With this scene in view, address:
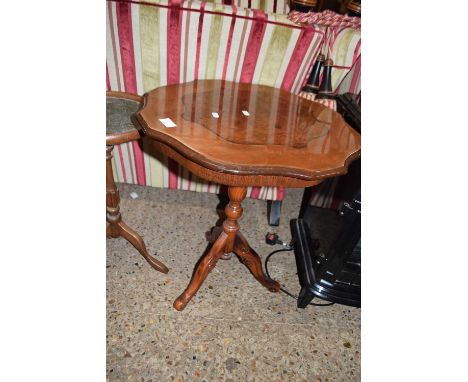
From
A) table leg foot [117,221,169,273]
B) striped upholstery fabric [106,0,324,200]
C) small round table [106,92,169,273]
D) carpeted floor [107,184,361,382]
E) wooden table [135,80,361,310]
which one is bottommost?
carpeted floor [107,184,361,382]

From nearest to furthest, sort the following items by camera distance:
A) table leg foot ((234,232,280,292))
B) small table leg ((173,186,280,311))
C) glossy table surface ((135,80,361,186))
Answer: glossy table surface ((135,80,361,186)) < small table leg ((173,186,280,311)) < table leg foot ((234,232,280,292))

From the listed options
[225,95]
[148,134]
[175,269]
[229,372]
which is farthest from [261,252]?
[148,134]

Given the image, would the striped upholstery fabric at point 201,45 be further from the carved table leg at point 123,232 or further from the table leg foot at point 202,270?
the table leg foot at point 202,270

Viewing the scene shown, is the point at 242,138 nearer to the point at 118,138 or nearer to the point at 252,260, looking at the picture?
the point at 118,138

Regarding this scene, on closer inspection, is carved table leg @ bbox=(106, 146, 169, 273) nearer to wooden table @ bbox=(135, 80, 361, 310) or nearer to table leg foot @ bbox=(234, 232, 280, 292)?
wooden table @ bbox=(135, 80, 361, 310)

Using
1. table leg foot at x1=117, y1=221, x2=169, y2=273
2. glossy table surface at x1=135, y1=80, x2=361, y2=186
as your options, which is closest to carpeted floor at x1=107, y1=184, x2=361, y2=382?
table leg foot at x1=117, y1=221, x2=169, y2=273

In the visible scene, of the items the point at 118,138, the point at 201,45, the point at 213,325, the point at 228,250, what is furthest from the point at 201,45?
the point at 213,325

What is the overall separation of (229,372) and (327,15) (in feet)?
6.15

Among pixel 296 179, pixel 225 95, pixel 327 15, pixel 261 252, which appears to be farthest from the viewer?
pixel 327 15

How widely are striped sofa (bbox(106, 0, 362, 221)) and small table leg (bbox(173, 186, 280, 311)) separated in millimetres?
652

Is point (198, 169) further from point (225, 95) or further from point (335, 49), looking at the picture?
point (335, 49)

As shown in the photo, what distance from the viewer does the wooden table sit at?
2.67 ft

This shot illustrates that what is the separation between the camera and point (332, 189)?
5.31 ft

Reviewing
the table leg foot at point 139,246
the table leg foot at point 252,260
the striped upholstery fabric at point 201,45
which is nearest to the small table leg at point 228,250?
the table leg foot at point 252,260
